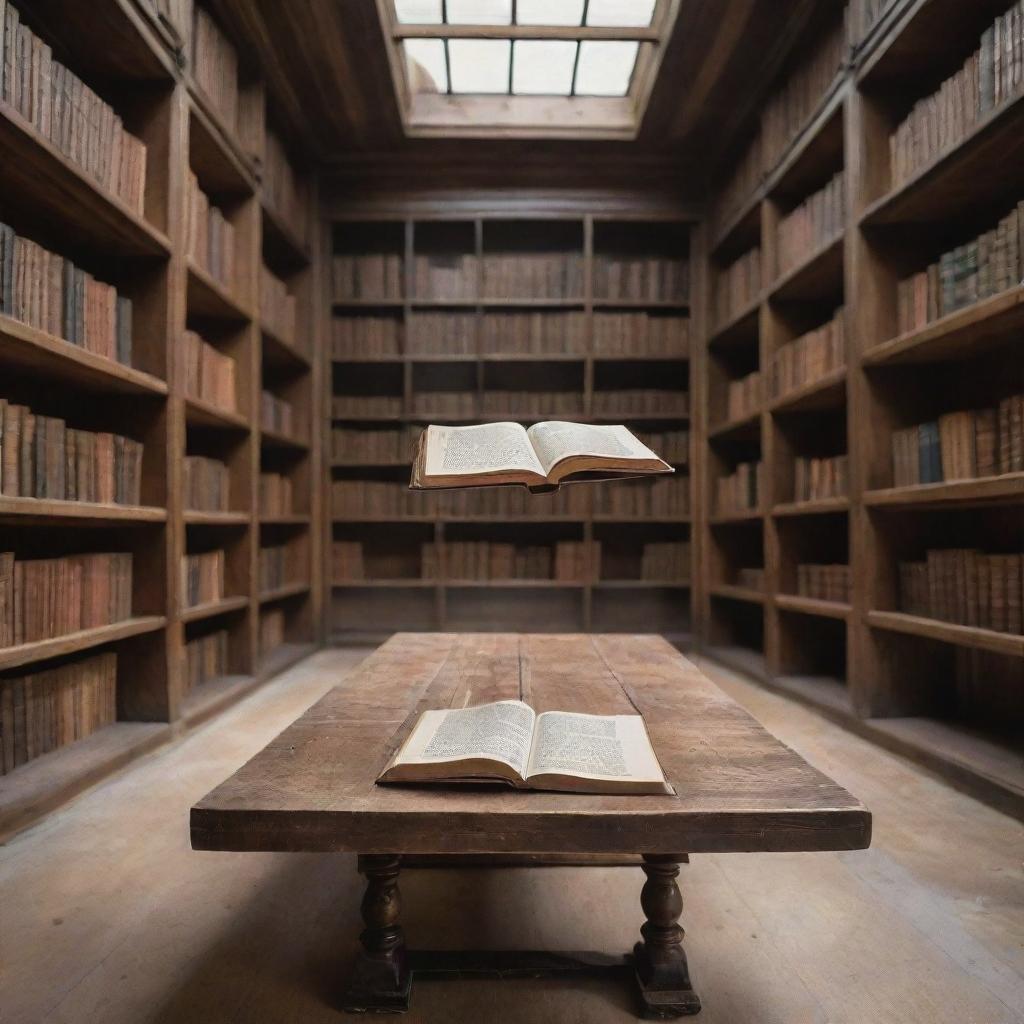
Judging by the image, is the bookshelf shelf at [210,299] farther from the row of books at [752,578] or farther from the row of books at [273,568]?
the row of books at [752,578]

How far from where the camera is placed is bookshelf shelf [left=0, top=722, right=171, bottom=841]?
5.82 feet

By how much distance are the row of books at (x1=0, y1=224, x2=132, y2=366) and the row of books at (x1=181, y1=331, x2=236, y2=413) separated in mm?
266

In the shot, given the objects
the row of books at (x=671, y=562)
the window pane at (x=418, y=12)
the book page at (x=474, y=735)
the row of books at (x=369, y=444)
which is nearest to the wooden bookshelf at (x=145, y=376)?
the window pane at (x=418, y=12)

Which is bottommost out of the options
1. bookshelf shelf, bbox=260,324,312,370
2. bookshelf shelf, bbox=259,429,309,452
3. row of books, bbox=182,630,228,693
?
row of books, bbox=182,630,228,693

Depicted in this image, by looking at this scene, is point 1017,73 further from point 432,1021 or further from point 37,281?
point 37,281

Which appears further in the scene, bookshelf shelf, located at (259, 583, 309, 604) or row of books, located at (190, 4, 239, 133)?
bookshelf shelf, located at (259, 583, 309, 604)

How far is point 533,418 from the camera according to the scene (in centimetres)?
451

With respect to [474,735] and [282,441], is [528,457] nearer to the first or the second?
[474,735]

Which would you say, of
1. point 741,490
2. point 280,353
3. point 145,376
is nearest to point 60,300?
point 145,376

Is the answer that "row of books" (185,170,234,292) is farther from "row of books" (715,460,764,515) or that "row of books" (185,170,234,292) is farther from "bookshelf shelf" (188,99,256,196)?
"row of books" (715,460,764,515)

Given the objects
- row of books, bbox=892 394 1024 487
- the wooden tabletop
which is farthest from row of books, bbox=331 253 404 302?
the wooden tabletop

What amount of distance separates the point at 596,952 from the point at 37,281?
7.53 feet

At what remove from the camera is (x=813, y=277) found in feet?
10.7

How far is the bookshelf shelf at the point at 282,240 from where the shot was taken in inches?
145
